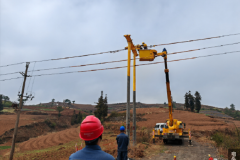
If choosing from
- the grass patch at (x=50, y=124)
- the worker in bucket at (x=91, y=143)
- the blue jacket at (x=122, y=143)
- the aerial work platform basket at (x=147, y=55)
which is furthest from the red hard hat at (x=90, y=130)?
the grass patch at (x=50, y=124)

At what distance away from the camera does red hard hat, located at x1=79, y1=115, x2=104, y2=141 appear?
6.70 ft

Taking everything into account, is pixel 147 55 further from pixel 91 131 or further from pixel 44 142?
pixel 44 142

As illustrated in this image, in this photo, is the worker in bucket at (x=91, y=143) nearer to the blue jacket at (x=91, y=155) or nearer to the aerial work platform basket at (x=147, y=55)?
the blue jacket at (x=91, y=155)

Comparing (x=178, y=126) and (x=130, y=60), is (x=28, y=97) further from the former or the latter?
(x=178, y=126)

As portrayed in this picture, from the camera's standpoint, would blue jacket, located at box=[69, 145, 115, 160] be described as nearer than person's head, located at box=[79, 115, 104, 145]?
Yes

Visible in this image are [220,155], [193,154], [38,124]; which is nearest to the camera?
[220,155]

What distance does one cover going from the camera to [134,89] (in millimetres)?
14188

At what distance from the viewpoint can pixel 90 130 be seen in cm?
208

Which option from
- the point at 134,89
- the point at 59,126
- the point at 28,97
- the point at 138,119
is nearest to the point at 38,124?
the point at 59,126

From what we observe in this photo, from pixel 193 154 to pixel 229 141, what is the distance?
2.47m

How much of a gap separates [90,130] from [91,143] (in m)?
0.15

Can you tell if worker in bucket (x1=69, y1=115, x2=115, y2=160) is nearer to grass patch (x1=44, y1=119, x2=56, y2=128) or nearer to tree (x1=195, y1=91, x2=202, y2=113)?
grass patch (x1=44, y1=119, x2=56, y2=128)

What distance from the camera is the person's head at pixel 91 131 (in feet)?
6.64

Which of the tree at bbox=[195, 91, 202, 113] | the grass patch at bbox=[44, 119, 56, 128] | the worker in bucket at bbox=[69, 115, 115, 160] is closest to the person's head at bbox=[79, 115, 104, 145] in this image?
the worker in bucket at bbox=[69, 115, 115, 160]
